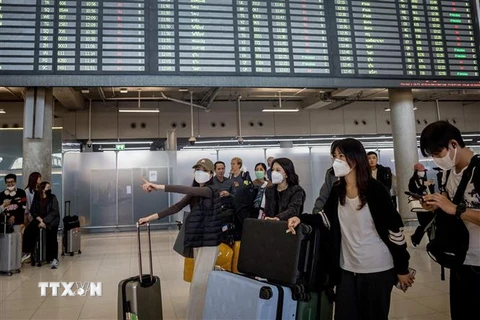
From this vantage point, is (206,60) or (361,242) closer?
(361,242)

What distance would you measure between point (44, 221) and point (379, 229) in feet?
18.4

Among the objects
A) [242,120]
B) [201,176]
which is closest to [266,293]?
[201,176]

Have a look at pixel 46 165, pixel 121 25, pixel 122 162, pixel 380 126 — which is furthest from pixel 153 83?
pixel 380 126

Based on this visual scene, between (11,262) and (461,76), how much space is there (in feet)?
22.4

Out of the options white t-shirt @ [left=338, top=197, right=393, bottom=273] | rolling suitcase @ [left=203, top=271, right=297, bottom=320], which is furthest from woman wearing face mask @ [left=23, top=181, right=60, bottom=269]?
white t-shirt @ [left=338, top=197, right=393, bottom=273]

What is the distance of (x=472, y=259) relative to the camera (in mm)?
1603

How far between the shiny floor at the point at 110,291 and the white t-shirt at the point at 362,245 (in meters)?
1.59

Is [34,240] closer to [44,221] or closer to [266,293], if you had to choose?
[44,221]

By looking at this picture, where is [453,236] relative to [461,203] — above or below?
below

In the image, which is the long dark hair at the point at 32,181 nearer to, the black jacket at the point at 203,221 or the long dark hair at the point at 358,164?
the black jacket at the point at 203,221

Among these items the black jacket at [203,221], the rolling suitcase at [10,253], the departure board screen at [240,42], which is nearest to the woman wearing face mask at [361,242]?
the black jacket at [203,221]

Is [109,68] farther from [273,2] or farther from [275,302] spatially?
[275,302]

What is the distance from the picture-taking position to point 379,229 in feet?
5.46

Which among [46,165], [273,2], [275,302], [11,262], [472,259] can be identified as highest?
[273,2]
